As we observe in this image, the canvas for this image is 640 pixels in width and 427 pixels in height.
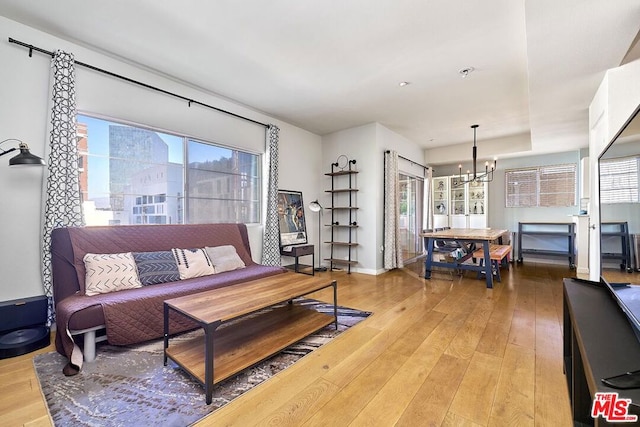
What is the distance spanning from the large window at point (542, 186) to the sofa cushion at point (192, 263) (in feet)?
21.5

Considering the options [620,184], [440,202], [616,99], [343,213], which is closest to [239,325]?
[620,184]

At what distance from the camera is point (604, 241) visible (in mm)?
1612

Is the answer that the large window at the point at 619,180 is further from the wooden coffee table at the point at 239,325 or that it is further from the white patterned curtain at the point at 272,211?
the white patterned curtain at the point at 272,211

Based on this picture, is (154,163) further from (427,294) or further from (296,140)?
(427,294)

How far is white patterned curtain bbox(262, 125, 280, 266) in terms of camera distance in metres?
4.14

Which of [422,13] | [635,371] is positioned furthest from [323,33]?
[635,371]

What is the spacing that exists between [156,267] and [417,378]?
94.6 inches

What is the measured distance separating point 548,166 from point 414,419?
21.9 feet

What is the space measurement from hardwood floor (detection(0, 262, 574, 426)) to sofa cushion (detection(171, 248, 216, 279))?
1185 millimetres

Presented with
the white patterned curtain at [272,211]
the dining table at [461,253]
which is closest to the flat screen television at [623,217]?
the dining table at [461,253]

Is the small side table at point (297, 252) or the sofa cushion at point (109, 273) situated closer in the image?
the sofa cushion at point (109, 273)

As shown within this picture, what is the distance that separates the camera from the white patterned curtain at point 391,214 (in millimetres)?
4820

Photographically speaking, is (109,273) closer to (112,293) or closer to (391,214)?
(112,293)

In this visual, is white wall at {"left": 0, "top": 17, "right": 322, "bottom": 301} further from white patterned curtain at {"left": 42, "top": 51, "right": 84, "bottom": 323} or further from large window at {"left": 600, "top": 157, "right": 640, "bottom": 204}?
large window at {"left": 600, "top": 157, "right": 640, "bottom": 204}
